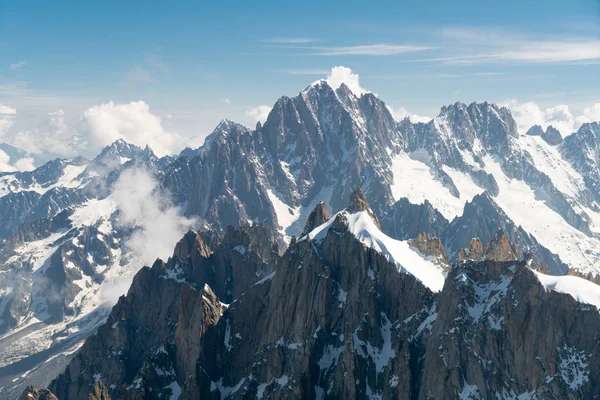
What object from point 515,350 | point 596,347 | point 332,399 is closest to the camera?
point 596,347

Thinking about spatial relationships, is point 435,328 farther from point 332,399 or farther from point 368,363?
point 332,399

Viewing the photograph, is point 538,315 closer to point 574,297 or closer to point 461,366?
point 574,297

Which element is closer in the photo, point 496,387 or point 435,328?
point 496,387

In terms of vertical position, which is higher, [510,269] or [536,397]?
[510,269]

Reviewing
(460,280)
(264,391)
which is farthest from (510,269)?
(264,391)

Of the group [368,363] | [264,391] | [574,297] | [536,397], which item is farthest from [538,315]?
[264,391]

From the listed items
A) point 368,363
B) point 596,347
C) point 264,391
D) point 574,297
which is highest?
point 574,297

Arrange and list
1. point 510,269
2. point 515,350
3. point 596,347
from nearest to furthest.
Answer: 1. point 596,347
2. point 515,350
3. point 510,269

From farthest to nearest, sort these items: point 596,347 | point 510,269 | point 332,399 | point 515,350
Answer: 1. point 332,399
2. point 510,269
3. point 515,350
4. point 596,347

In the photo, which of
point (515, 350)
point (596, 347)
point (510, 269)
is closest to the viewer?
point (596, 347)
